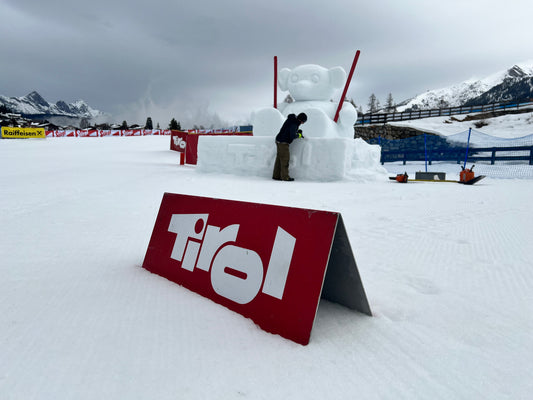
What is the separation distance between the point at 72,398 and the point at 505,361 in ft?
4.13

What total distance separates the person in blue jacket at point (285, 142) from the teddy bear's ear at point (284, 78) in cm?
261

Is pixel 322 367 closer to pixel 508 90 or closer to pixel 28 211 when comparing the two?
pixel 28 211

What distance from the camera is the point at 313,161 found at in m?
6.27

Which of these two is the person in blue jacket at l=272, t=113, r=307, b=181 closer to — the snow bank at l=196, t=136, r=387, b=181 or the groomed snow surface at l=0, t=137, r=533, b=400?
the snow bank at l=196, t=136, r=387, b=181

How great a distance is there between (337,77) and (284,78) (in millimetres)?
1475

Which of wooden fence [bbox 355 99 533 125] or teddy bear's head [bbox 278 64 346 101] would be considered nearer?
teddy bear's head [bbox 278 64 346 101]

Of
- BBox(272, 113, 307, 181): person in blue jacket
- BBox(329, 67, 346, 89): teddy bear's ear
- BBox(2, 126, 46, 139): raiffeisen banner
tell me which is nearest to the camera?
BBox(272, 113, 307, 181): person in blue jacket

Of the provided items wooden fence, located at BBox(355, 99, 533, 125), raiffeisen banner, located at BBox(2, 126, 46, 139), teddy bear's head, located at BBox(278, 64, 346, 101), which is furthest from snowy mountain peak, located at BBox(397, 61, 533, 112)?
teddy bear's head, located at BBox(278, 64, 346, 101)

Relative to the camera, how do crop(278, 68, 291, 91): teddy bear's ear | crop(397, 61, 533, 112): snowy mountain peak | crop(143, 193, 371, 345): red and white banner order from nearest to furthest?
crop(143, 193, 371, 345): red and white banner → crop(278, 68, 291, 91): teddy bear's ear → crop(397, 61, 533, 112): snowy mountain peak

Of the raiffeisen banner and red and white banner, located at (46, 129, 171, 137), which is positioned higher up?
red and white banner, located at (46, 129, 171, 137)

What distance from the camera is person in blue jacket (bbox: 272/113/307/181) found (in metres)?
5.85

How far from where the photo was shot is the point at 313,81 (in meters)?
7.84

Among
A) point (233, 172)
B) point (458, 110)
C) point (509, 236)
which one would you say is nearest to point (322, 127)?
point (233, 172)

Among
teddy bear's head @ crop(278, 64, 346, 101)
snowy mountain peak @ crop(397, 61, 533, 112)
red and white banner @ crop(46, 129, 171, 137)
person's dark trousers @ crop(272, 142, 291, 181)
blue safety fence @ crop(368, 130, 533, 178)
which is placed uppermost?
snowy mountain peak @ crop(397, 61, 533, 112)
